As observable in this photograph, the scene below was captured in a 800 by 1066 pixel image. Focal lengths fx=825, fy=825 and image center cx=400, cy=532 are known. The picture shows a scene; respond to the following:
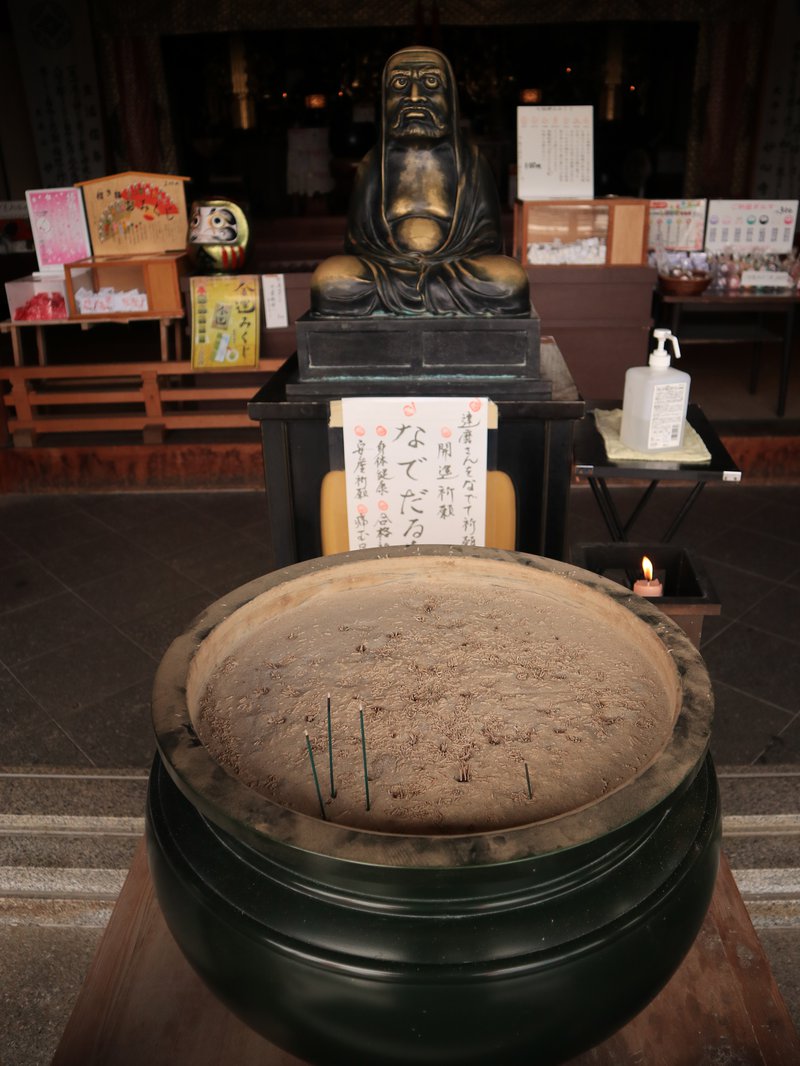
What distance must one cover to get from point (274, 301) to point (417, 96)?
2492 mm

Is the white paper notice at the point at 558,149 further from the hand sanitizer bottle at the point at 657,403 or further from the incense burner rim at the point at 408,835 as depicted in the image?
the incense burner rim at the point at 408,835

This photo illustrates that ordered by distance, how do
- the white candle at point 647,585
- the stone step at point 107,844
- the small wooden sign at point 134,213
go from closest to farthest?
the stone step at point 107,844
the white candle at point 647,585
the small wooden sign at point 134,213

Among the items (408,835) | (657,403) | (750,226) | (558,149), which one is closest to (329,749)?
(408,835)

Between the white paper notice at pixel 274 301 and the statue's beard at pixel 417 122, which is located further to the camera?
the white paper notice at pixel 274 301

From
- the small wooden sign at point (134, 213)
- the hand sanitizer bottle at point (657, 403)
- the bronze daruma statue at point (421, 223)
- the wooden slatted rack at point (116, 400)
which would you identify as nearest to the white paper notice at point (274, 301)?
the wooden slatted rack at point (116, 400)

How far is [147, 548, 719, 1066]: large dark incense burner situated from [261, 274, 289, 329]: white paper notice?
4.00m

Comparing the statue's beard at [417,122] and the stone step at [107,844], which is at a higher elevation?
the statue's beard at [417,122]

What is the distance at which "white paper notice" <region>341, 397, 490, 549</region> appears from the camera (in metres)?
2.46

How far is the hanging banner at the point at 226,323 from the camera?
4.77 meters

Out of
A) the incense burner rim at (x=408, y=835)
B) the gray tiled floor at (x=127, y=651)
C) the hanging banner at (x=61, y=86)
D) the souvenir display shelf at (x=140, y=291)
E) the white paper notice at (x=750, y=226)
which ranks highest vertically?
the hanging banner at (x=61, y=86)

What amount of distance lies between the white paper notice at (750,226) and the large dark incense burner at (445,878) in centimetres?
508

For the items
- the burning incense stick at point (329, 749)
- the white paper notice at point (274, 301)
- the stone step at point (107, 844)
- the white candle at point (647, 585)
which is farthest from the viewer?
the white paper notice at point (274, 301)

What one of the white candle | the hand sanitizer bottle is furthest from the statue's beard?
the white candle

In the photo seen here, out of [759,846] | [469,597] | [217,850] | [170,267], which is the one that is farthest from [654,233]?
[217,850]
